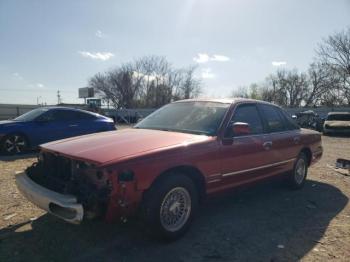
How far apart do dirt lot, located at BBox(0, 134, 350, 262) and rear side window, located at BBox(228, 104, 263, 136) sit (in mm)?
1208

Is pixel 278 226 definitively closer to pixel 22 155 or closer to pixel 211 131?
pixel 211 131

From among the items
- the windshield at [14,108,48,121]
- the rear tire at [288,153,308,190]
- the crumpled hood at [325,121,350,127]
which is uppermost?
the windshield at [14,108,48,121]

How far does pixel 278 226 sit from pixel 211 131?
151 centimetres

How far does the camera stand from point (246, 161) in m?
4.64

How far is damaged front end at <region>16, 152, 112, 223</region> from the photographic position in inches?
124

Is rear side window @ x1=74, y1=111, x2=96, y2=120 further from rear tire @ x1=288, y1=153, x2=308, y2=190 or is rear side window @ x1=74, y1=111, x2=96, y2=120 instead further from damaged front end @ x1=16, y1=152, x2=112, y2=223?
rear tire @ x1=288, y1=153, x2=308, y2=190

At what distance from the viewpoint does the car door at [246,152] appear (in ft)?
14.1

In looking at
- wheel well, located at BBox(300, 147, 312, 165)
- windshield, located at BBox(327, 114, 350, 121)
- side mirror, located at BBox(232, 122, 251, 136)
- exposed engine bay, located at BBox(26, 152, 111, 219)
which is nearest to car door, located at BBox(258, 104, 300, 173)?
wheel well, located at BBox(300, 147, 312, 165)

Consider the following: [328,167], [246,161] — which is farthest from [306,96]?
[246,161]

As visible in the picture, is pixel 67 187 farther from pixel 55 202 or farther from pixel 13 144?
pixel 13 144

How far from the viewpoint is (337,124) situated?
1975 cm

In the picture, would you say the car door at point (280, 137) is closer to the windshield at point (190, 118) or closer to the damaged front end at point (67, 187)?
the windshield at point (190, 118)

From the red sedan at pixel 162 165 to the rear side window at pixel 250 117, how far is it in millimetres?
17

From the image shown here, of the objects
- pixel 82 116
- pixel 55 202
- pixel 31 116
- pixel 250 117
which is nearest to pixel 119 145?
pixel 55 202
